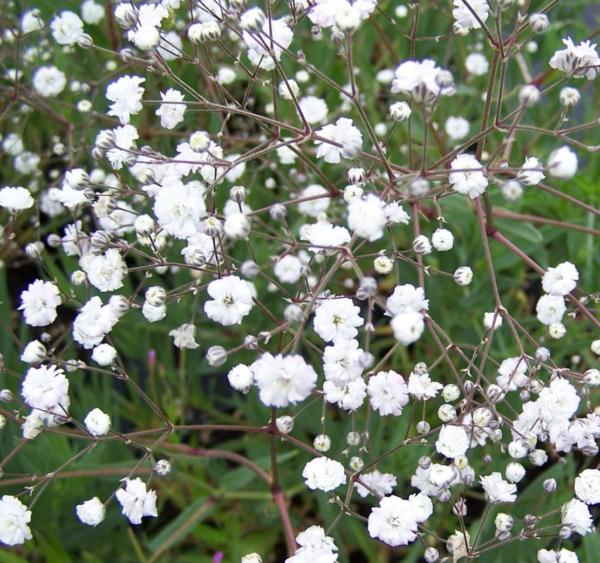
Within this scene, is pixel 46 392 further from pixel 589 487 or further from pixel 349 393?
pixel 589 487

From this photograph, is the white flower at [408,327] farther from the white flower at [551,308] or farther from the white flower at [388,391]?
the white flower at [551,308]

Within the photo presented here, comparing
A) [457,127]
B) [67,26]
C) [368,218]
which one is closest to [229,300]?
[368,218]

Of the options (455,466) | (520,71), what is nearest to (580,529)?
(455,466)

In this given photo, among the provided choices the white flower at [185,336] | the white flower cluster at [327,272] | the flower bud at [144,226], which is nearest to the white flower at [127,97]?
the white flower cluster at [327,272]

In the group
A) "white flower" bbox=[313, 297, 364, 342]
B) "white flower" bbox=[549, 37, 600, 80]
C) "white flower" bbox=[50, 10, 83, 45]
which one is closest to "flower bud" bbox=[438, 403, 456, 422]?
"white flower" bbox=[313, 297, 364, 342]

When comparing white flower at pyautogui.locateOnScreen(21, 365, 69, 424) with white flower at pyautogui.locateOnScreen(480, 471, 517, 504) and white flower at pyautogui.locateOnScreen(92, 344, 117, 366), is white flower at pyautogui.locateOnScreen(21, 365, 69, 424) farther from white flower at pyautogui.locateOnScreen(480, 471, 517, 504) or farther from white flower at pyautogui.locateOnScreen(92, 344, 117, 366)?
white flower at pyautogui.locateOnScreen(480, 471, 517, 504)

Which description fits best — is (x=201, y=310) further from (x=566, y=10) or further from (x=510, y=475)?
(x=566, y=10)
